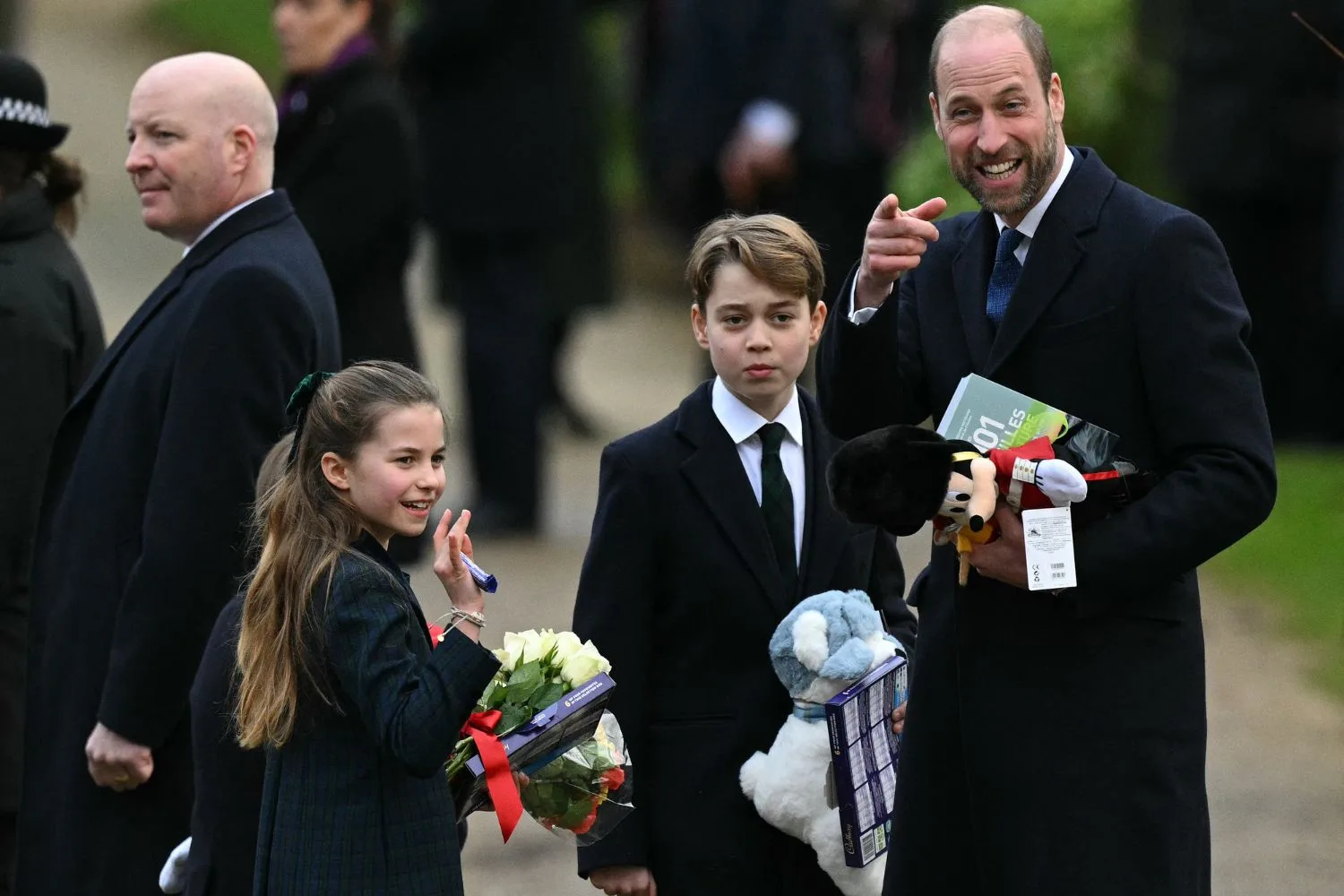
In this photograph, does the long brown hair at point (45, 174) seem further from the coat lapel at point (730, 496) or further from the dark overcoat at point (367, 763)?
the dark overcoat at point (367, 763)

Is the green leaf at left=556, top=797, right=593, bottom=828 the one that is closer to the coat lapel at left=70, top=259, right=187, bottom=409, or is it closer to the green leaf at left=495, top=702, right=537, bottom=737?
the green leaf at left=495, top=702, right=537, bottom=737

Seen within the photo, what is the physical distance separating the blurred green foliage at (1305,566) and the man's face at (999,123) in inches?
166

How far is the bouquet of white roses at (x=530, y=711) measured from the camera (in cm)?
367

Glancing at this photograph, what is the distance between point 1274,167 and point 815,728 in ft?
22.8

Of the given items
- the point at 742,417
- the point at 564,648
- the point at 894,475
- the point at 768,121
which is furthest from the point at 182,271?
the point at 768,121

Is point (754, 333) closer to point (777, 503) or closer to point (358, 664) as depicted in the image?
point (777, 503)

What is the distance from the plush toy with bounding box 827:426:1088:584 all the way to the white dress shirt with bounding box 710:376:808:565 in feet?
2.34

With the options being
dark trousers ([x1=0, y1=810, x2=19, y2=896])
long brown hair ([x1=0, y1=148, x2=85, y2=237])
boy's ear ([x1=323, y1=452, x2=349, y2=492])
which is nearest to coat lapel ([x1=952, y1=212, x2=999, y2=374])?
boy's ear ([x1=323, y1=452, x2=349, y2=492])

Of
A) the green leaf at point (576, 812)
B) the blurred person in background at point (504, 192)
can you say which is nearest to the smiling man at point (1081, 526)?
the green leaf at point (576, 812)

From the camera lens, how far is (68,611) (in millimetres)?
4543

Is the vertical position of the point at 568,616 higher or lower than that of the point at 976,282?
lower

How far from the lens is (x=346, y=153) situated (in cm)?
659

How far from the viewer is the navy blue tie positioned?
3.74m

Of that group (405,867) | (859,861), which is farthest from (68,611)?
(859,861)
